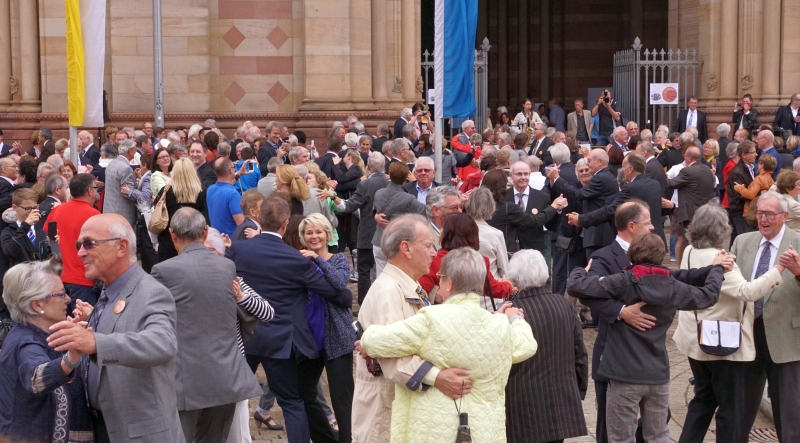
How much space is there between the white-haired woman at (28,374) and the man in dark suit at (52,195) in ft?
20.6

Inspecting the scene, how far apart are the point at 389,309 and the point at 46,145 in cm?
1322

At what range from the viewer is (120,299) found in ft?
17.7

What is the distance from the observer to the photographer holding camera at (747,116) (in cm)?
2321

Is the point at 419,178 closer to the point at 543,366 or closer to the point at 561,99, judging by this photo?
the point at 543,366

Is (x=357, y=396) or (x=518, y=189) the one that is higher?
(x=518, y=189)

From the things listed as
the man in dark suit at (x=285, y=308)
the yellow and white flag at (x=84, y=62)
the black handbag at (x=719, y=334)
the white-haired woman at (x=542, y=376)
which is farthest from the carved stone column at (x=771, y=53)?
the white-haired woman at (x=542, y=376)

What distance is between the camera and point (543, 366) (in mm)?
6605

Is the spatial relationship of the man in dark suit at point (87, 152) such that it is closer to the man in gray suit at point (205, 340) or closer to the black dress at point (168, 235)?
the black dress at point (168, 235)

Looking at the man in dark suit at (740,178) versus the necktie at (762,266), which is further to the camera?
the man in dark suit at (740,178)

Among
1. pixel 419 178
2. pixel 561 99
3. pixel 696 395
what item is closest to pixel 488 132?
pixel 419 178

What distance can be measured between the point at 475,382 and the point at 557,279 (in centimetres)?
797

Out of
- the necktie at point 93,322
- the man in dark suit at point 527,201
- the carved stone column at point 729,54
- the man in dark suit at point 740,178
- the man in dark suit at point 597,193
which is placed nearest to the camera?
the necktie at point 93,322

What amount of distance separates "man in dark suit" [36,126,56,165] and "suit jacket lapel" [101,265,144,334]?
12.0 m

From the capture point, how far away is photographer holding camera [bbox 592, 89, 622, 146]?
24406mm
